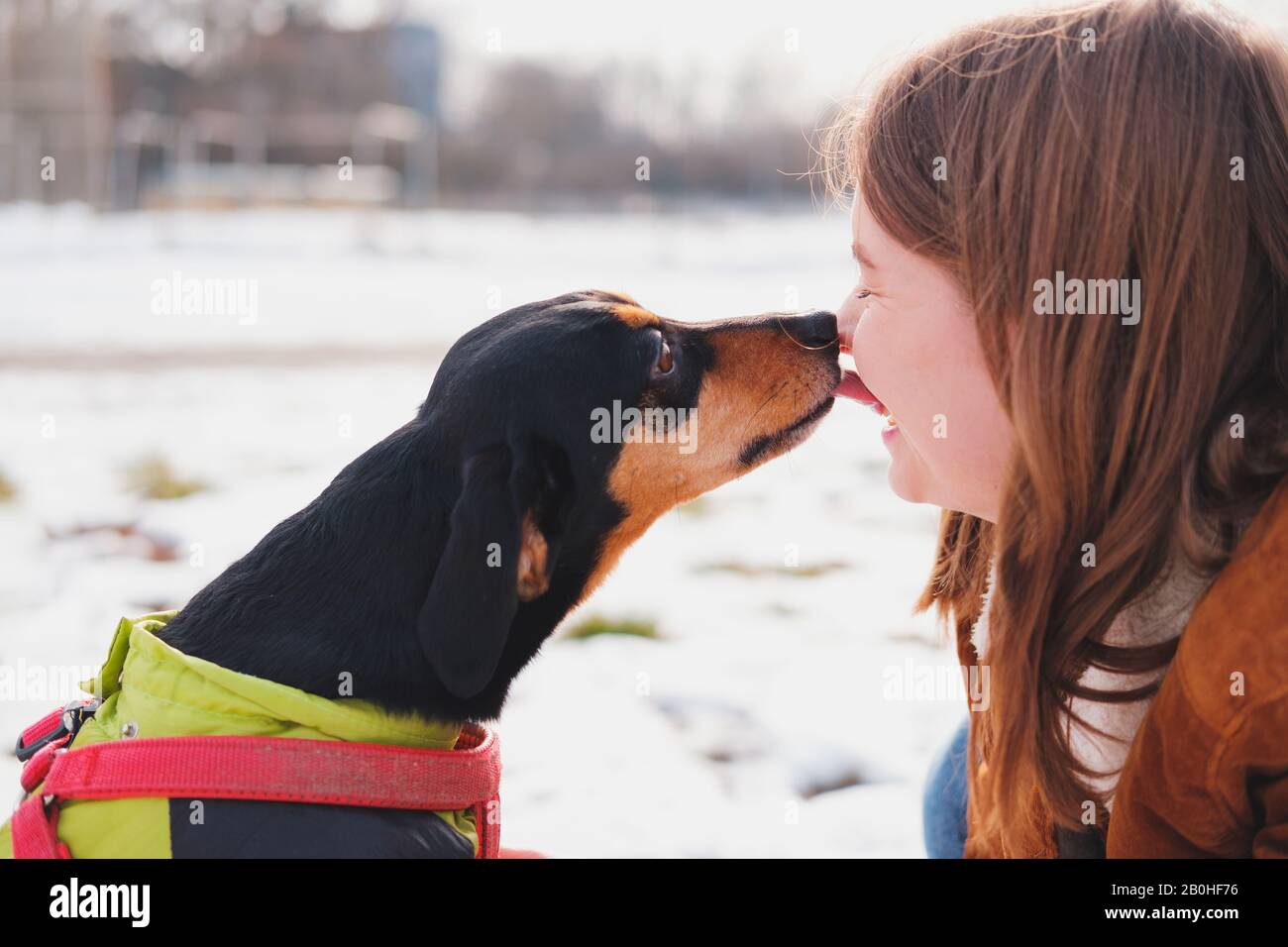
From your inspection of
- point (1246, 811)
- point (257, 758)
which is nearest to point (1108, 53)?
point (1246, 811)

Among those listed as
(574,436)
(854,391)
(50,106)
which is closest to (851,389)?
(854,391)

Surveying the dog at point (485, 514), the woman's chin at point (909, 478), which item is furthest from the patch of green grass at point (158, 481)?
the woman's chin at point (909, 478)

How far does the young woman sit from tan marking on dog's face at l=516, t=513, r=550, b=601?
829 mm

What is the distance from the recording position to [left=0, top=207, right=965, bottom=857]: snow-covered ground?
3350 mm

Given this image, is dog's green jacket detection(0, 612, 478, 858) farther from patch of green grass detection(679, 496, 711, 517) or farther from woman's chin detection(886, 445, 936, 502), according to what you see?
patch of green grass detection(679, 496, 711, 517)

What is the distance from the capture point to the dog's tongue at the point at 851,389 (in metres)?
2.79

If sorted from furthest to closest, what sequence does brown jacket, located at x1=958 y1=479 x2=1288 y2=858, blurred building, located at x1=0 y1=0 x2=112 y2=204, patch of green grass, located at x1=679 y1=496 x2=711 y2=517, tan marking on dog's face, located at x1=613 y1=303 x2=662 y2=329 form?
blurred building, located at x1=0 y1=0 x2=112 y2=204, patch of green grass, located at x1=679 y1=496 x2=711 y2=517, tan marking on dog's face, located at x1=613 y1=303 x2=662 y2=329, brown jacket, located at x1=958 y1=479 x2=1288 y2=858

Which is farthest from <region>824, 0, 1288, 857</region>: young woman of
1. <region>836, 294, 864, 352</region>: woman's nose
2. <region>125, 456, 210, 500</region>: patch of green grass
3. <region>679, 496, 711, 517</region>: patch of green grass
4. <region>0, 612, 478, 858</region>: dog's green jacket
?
<region>125, 456, 210, 500</region>: patch of green grass

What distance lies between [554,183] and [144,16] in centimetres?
1269

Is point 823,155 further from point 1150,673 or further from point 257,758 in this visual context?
point 257,758

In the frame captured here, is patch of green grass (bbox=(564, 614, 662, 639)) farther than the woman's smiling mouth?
Yes

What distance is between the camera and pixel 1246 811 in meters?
1.85

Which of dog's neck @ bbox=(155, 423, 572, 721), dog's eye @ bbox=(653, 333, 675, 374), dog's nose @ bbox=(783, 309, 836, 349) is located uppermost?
dog's nose @ bbox=(783, 309, 836, 349)
